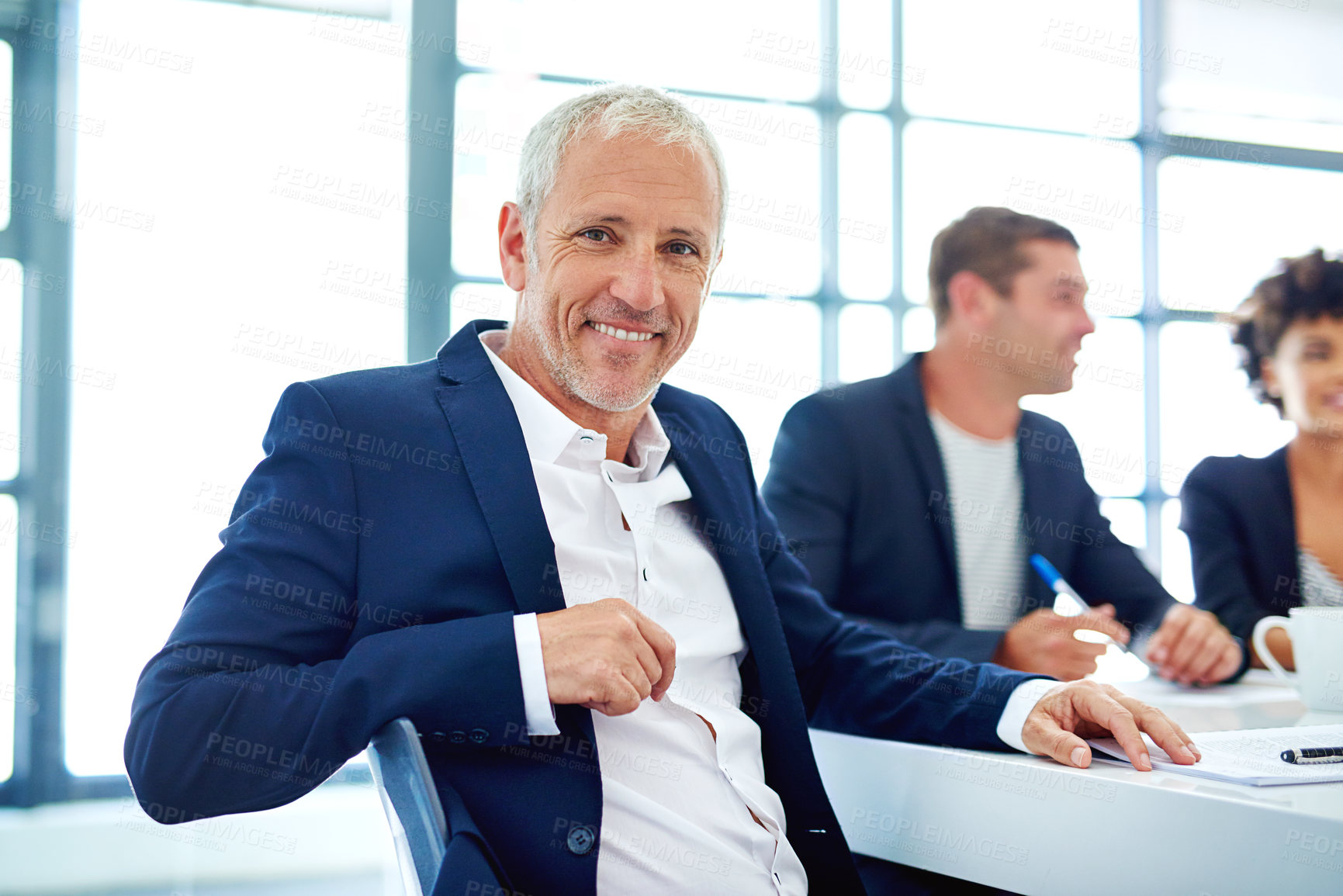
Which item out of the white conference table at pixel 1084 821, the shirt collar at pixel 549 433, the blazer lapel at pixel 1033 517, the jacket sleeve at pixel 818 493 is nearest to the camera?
the white conference table at pixel 1084 821

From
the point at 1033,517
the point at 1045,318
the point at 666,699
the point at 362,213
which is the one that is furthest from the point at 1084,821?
the point at 362,213

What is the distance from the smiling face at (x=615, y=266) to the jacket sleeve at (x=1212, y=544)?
4.44 ft

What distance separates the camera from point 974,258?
2.16 m

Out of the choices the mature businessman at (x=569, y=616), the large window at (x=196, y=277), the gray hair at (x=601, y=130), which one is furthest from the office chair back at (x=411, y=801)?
the large window at (x=196, y=277)

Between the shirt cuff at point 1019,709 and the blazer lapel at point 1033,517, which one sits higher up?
the blazer lapel at point 1033,517

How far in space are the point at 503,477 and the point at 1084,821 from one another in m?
0.63

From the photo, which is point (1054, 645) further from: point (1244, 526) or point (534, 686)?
point (534, 686)

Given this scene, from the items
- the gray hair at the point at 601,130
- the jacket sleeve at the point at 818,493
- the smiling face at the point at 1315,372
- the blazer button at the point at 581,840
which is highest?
the gray hair at the point at 601,130

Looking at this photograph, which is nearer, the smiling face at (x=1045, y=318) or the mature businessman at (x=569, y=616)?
the mature businessman at (x=569, y=616)

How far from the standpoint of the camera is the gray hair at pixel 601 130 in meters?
1.15

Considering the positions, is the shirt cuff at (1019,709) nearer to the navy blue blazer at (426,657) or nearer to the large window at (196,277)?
the navy blue blazer at (426,657)

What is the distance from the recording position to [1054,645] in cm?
150

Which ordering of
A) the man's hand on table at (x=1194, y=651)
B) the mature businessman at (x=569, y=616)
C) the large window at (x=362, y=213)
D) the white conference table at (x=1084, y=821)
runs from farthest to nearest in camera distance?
the large window at (x=362, y=213) < the man's hand on table at (x=1194, y=651) < the mature businessman at (x=569, y=616) < the white conference table at (x=1084, y=821)

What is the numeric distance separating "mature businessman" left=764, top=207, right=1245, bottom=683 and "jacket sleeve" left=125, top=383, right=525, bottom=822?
0.91 m
